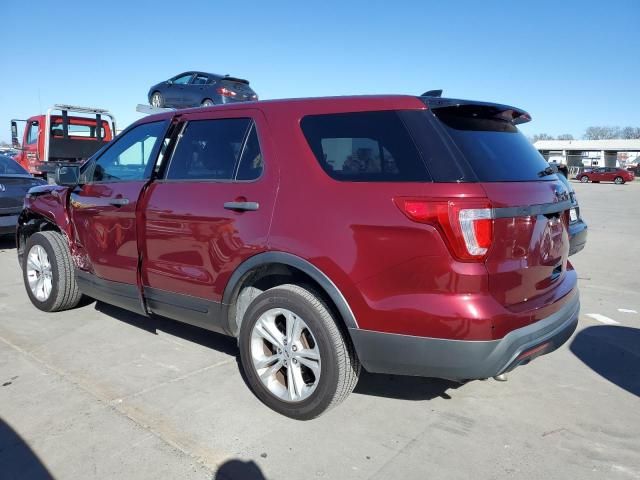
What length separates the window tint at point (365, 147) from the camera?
2600mm

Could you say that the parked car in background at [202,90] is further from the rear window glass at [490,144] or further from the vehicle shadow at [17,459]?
the vehicle shadow at [17,459]

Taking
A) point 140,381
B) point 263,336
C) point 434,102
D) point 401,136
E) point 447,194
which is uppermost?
point 434,102

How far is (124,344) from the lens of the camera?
4188 mm

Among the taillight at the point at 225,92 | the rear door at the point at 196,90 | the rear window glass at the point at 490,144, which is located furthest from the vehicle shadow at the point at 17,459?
the rear door at the point at 196,90

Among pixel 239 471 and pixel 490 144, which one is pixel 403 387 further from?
pixel 490 144

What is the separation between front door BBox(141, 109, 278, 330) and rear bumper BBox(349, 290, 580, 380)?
35.1 inches

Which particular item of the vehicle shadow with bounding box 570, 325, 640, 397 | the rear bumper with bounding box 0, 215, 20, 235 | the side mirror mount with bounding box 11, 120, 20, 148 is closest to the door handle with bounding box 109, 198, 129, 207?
the vehicle shadow with bounding box 570, 325, 640, 397

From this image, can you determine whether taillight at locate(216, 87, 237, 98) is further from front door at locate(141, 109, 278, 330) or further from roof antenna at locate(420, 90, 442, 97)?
roof antenna at locate(420, 90, 442, 97)

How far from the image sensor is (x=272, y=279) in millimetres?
3354

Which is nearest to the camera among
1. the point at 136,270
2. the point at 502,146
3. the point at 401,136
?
the point at 401,136

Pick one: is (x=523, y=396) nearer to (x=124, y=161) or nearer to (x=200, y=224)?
(x=200, y=224)

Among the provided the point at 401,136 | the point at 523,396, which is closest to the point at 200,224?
the point at 401,136

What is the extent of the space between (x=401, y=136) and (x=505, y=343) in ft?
3.82

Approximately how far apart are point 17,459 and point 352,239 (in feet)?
6.73
